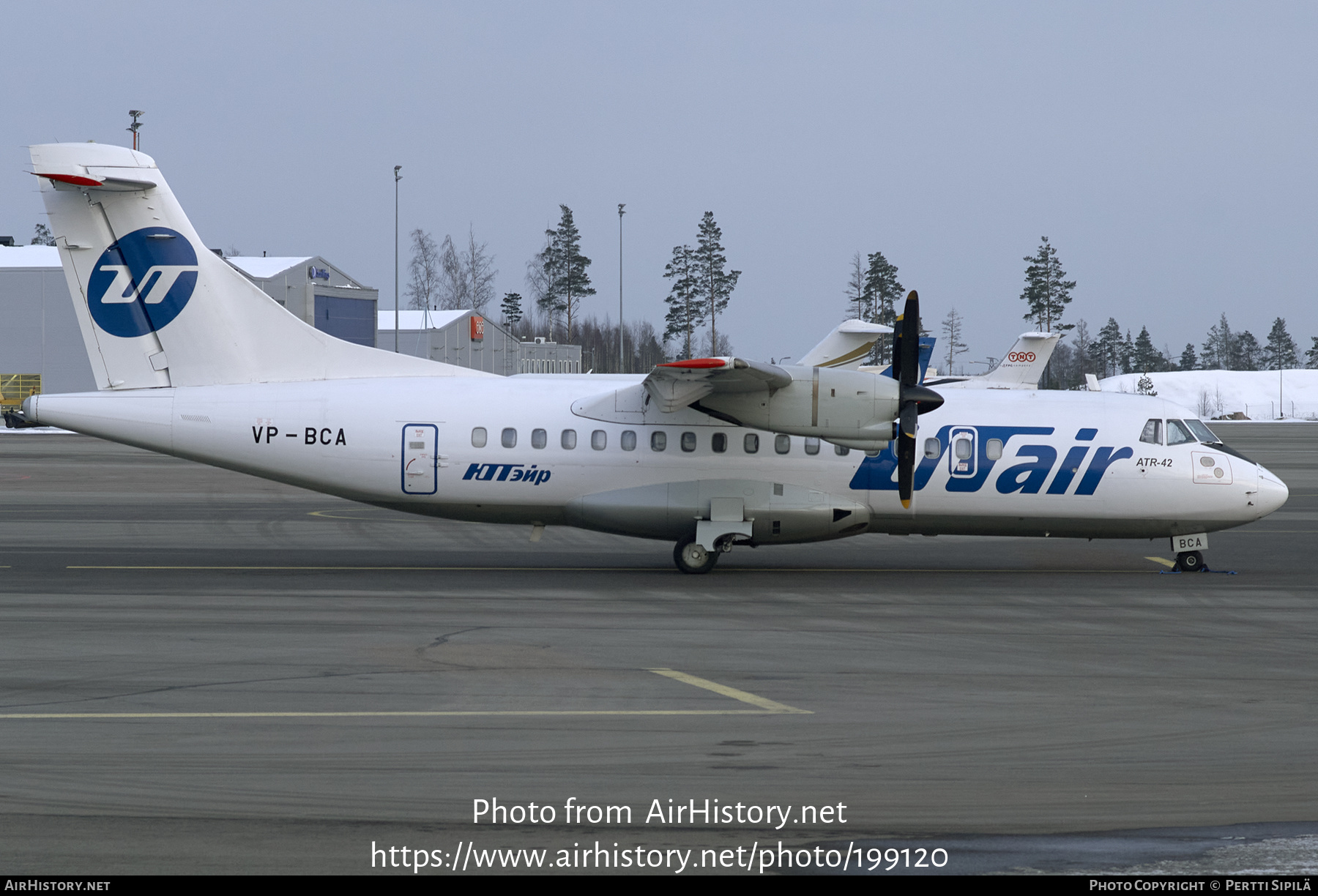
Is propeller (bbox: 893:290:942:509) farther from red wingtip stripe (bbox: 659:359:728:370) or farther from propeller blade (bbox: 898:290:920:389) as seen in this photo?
red wingtip stripe (bbox: 659:359:728:370)

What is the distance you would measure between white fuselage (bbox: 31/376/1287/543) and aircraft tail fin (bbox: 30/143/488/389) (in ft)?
1.42

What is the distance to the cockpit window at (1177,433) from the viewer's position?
18.2m

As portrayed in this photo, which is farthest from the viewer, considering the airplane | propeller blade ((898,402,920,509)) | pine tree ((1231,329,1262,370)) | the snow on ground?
pine tree ((1231,329,1262,370))

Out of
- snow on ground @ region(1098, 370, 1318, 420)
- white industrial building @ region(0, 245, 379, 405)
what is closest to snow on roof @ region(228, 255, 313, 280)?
white industrial building @ region(0, 245, 379, 405)

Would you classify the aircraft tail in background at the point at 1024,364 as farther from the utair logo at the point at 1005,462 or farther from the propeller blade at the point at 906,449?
the propeller blade at the point at 906,449

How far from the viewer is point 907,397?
53.6 feet

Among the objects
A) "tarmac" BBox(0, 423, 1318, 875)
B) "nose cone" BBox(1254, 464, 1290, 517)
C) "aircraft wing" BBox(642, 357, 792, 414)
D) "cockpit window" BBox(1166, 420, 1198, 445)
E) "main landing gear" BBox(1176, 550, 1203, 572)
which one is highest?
"aircraft wing" BBox(642, 357, 792, 414)

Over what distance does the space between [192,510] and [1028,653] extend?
2027cm

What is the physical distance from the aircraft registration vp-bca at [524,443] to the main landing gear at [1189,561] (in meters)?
0.70

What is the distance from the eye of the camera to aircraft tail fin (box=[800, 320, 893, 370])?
115 feet

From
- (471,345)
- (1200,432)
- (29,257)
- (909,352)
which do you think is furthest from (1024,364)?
(29,257)

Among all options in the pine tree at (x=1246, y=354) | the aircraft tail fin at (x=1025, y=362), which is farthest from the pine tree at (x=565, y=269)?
the pine tree at (x=1246, y=354)

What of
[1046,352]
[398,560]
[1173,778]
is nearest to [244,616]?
[398,560]

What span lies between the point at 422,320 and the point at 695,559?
7988 centimetres
